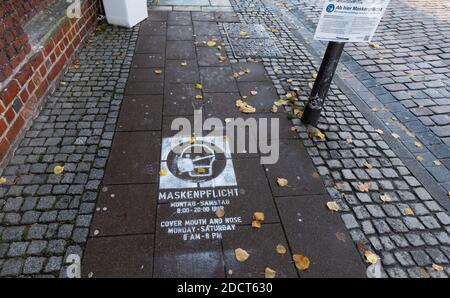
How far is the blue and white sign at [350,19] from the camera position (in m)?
3.05

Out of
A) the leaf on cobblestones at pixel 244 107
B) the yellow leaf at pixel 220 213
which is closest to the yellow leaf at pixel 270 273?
the yellow leaf at pixel 220 213

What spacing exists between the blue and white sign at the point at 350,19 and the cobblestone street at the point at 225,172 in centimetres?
123

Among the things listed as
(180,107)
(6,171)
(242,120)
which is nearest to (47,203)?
(6,171)

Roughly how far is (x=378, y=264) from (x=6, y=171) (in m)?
3.80

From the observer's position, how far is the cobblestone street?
2635 mm

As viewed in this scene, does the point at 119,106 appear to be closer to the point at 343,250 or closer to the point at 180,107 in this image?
A: the point at 180,107

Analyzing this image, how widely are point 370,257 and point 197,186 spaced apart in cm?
176

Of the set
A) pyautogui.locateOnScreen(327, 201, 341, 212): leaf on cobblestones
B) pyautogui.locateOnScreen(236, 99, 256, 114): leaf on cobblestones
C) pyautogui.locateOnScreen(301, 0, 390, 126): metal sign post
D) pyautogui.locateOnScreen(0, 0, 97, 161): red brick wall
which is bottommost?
pyautogui.locateOnScreen(236, 99, 256, 114): leaf on cobblestones

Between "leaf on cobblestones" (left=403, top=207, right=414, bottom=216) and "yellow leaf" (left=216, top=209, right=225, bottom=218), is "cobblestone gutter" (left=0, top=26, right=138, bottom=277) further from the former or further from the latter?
"leaf on cobblestones" (left=403, top=207, right=414, bottom=216)

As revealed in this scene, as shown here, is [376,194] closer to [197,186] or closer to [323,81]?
[323,81]

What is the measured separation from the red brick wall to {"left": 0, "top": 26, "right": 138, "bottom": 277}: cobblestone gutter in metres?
0.18

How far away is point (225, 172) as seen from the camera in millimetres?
3346

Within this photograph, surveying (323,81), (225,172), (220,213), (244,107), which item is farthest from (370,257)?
(244,107)

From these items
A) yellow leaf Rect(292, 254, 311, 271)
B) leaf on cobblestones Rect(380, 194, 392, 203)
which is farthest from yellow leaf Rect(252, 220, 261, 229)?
leaf on cobblestones Rect(380, 194, 392, 203)
